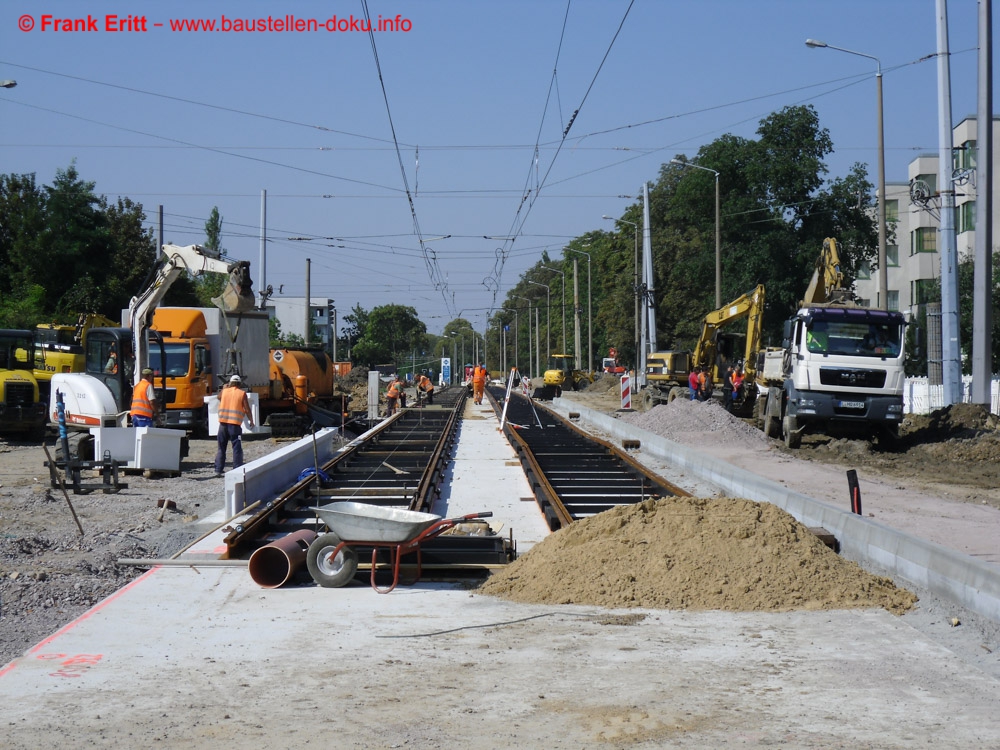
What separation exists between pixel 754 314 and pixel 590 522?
24000mm

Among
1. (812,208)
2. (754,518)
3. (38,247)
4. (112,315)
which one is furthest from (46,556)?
(812,208)

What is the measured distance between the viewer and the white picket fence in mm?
33672

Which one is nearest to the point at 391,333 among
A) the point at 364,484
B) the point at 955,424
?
the point at 955,424

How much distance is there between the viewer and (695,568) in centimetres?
922

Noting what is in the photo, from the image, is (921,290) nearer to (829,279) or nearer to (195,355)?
(829,279)

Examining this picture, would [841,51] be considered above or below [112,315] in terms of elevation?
above

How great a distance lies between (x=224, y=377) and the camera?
89.6 ft

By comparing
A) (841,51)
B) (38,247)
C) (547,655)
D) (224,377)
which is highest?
(841,51)

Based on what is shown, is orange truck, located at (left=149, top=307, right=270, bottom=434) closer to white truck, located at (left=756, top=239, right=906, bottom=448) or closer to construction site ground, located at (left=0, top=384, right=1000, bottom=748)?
white truck, located at (left=756, top=239, right=906, bottom=448)

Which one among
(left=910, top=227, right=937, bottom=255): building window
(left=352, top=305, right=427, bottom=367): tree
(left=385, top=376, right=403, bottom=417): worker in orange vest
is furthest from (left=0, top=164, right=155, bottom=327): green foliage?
(left=352, top=305, right=427, bottom=367): tree

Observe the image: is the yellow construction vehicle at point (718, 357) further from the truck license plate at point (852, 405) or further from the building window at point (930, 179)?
the building window at point (930, 179)

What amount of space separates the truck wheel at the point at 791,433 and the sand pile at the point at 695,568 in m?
14.6

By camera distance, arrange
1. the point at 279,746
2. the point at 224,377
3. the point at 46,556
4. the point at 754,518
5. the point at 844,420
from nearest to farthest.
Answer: the point at 279,746 → the point at 754,518 → the point at 46,556 → the point at 844,420 → the point at 224,377

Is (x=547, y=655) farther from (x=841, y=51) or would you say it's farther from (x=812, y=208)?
(x=812, y=208)
